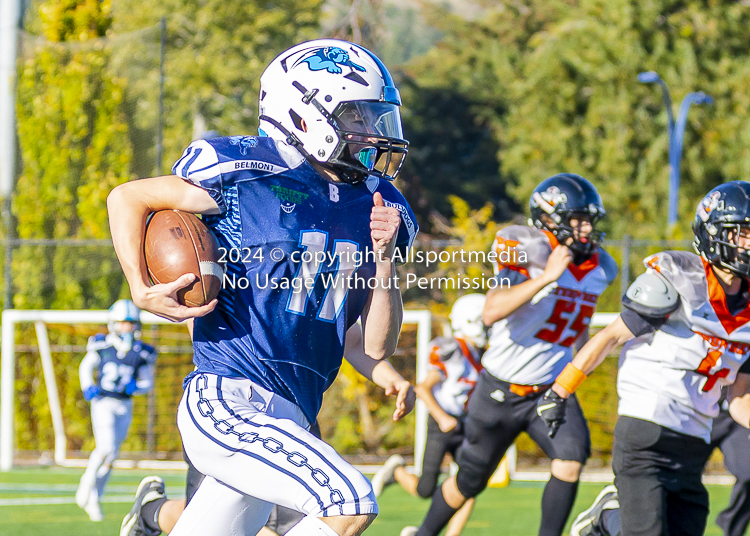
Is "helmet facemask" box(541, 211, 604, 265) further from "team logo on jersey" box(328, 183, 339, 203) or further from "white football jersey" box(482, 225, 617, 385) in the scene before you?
"team logo on jersey" box(328, 183, 339, 203)

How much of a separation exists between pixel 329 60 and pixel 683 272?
184 cm

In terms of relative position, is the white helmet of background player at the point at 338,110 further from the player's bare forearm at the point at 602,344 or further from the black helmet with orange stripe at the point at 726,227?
the black helmet with orange stripe at the point at 726,227

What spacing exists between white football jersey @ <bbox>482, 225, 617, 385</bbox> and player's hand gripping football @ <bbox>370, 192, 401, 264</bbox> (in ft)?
7.57

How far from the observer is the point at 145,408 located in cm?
1119

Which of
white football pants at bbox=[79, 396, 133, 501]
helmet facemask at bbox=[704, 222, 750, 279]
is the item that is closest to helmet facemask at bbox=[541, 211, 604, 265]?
helmet facemask at bbox=[704, 222, 750, 279]

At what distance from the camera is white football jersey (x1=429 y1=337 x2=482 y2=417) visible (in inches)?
293

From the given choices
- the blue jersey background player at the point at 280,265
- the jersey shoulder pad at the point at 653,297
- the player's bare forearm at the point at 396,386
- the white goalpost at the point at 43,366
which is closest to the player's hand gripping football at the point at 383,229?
the blue jersey background player at the point at 280,265

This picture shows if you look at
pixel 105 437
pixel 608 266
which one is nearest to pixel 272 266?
pixel 608 266

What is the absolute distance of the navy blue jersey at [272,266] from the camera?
2941 mm

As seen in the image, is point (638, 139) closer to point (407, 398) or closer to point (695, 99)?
point (695, 99)

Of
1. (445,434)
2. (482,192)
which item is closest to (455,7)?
(482,192)

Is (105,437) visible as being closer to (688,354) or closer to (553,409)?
(553,409)

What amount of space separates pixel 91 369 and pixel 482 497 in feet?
11.8

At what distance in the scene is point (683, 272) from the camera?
13.2ft
